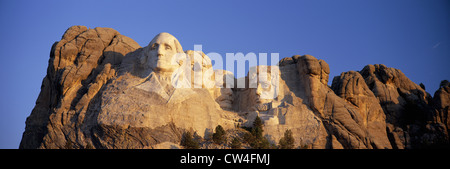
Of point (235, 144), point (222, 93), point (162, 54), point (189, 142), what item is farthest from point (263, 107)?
point (162, 54)

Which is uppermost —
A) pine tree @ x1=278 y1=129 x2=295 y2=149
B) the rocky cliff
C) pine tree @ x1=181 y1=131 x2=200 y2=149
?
the rocky cliff

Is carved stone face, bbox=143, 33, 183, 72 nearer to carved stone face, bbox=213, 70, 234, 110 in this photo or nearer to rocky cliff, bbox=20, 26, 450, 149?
rocky cliff, bbox=20, 26, 450, 149

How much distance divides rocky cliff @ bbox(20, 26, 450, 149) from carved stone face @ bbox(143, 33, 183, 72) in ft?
1.17

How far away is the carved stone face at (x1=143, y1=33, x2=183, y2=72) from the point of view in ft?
145

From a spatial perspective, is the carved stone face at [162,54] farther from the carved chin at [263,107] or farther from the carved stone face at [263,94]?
the carved chin at [263,107]

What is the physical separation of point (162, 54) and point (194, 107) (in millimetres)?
4905

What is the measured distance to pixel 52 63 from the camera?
4722 centimetres

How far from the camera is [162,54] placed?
1745 inches

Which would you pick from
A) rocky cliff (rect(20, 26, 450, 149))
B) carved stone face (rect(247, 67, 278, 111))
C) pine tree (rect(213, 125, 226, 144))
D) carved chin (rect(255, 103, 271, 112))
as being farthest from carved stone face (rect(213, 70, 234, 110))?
pine tree (rect(213, 125, 226, 144))

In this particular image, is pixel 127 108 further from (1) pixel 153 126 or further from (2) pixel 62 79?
(2) pixel 62 79

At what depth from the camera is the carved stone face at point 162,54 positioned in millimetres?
44219

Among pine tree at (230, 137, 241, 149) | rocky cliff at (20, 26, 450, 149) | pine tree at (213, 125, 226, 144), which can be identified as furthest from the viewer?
pine tree at (213, 125, 226, 144)

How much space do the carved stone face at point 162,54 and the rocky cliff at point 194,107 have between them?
356 millimetres

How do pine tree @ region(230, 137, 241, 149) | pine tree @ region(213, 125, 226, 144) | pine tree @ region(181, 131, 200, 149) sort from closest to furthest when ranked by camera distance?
pine tree @ region(181, 131, 200, 149) → pine tree @ region(230, 137, 241, 149) → pine tree @ region(213, 125, 226, 144)
